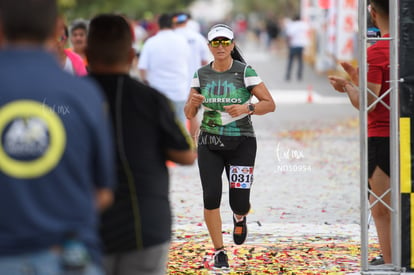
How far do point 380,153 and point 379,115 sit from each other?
10.4 inches

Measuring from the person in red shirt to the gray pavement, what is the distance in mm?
1968

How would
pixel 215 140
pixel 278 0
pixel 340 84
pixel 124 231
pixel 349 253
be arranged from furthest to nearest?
1. pixel 278 0
2. pixel 349 253
3. pixel 215 140
4. pixel 340 84
5. pixel 124 231

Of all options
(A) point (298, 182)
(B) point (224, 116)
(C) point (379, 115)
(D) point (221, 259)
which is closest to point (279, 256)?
(D) point (221, 259)

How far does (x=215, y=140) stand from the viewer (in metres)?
7.43

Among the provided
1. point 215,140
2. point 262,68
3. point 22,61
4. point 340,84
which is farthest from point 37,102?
point 262,68

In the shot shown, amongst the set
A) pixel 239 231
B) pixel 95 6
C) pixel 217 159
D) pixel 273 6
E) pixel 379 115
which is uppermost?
pixel 273 6

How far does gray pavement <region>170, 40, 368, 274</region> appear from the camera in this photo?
31.2 feet

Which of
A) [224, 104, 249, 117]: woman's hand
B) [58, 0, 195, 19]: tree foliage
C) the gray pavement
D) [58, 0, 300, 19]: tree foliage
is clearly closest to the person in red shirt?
[224, 104, 249, 117]: woman's hand

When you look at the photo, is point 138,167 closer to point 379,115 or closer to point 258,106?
point 379,115

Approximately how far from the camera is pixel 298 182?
40.7ft

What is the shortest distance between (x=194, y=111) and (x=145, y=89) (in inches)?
125

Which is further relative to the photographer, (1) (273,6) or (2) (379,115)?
(1) (273,6)

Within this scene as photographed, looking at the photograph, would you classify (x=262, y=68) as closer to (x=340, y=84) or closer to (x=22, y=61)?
(x=340, y=84)

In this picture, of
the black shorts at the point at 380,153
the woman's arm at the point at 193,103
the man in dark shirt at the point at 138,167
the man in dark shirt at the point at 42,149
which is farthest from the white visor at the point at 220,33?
the man in dark shirt at the point at 42,149
